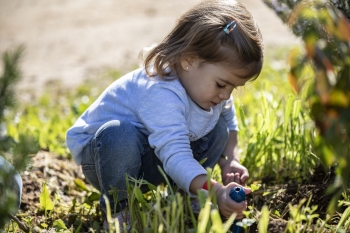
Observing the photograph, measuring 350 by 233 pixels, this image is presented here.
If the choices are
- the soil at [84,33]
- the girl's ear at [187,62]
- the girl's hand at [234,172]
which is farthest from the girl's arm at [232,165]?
the soil at [84,33]

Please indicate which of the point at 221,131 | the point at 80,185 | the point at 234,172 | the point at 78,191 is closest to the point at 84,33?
the point at 78,191

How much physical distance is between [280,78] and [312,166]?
95.1 inches

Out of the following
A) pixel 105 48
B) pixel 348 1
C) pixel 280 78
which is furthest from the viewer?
pixel 105 48

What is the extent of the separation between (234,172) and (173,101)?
1.61ft

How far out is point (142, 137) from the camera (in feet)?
7.80

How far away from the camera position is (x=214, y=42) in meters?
2.30

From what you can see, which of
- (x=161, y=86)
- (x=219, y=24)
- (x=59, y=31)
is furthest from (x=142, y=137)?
(x=59, y=31)

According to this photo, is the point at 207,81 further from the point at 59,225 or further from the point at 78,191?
the point at 78,191

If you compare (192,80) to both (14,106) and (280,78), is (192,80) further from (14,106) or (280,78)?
(280,78)

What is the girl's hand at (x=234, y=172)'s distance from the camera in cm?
241

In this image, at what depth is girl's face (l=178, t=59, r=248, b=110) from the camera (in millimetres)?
2283

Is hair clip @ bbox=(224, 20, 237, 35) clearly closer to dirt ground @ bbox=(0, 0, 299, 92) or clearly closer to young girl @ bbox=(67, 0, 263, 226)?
young girl @ bbox=(67, 0, 263, 226)

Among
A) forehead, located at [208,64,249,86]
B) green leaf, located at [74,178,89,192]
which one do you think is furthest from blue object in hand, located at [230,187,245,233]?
green leaf, located at [74,178,89,192]

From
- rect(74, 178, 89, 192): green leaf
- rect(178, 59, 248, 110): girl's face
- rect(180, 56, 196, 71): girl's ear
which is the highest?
rect(180, 56, 196, 71): girl's ear
